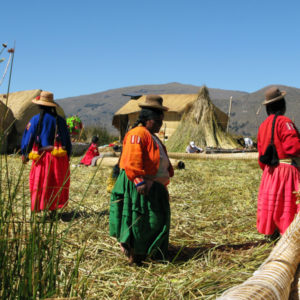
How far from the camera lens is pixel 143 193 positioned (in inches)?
121

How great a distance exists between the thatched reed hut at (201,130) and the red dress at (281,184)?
1033 cm

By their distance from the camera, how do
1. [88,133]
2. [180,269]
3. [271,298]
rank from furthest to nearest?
[88,133] < [180,269] < [271,298]

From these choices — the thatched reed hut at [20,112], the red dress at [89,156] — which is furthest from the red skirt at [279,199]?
the thatched reed hut at [20,112]

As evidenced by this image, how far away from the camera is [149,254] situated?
3.15 metres

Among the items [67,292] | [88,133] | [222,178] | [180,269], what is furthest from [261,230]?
[88,133]

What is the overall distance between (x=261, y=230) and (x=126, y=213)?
1.37 m

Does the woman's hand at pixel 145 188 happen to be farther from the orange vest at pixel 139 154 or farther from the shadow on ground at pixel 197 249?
the shadow on ground at pixel 197 249

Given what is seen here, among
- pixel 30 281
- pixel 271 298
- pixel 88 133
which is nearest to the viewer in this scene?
pixel 30 281

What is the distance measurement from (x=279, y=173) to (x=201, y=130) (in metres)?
10.9

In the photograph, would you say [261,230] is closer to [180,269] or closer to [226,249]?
[226,249]

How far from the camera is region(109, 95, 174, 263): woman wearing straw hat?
10.1 feet

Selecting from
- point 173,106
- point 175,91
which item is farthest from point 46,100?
point 175,91

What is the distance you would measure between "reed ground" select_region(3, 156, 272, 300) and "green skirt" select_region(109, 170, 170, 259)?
157 millimetres

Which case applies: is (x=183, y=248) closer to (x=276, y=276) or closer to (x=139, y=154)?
(x=139, y=154)
